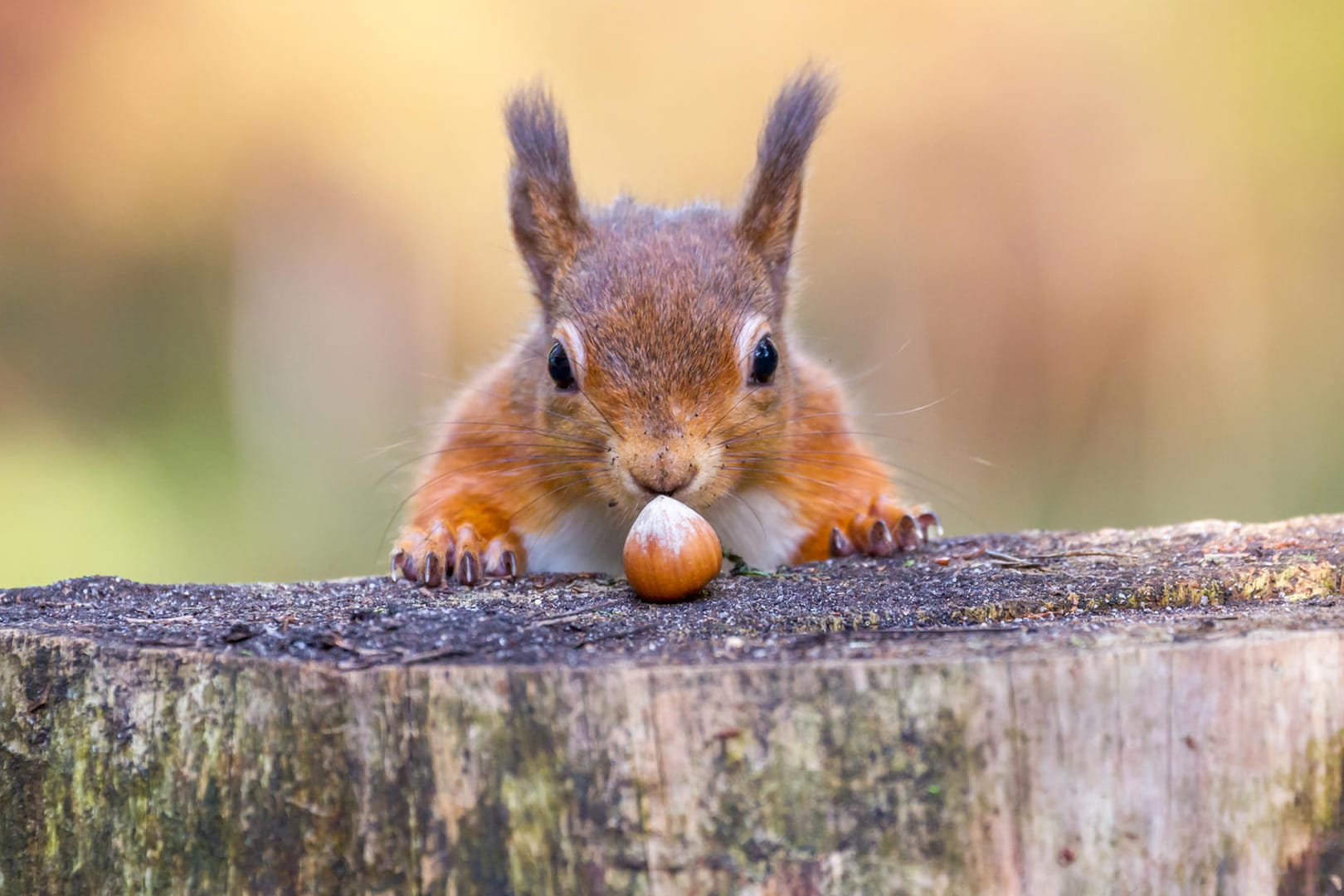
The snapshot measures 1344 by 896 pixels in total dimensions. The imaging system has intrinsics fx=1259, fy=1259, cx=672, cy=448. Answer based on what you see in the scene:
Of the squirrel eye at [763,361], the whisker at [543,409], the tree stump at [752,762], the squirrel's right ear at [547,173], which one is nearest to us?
the tree stump at [752,762]

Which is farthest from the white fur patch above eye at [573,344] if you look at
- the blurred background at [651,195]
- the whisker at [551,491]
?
the blurred background at [651,195]

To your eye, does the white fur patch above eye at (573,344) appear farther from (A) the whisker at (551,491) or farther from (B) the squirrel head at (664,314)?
(A) the whisker at (551,491)

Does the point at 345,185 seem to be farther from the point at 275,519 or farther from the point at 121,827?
the point at 121,827

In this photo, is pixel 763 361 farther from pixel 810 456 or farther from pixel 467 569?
pixel 467 569

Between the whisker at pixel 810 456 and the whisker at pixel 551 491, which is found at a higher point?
the whisker at pixel 810 456

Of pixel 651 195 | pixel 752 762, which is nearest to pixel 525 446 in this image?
pixel 752 762

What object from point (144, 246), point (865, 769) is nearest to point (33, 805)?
point (865, 769)

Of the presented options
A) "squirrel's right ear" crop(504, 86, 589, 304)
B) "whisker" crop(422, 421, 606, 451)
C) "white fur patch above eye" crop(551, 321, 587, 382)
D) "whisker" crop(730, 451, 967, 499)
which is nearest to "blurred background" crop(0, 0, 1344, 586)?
"whisker" crop(730, 451, 967, 499)

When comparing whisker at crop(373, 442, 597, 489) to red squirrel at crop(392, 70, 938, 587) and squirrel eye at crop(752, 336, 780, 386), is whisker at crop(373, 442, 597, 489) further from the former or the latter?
squirrel eye at crop(752, 336, 780, 386)
